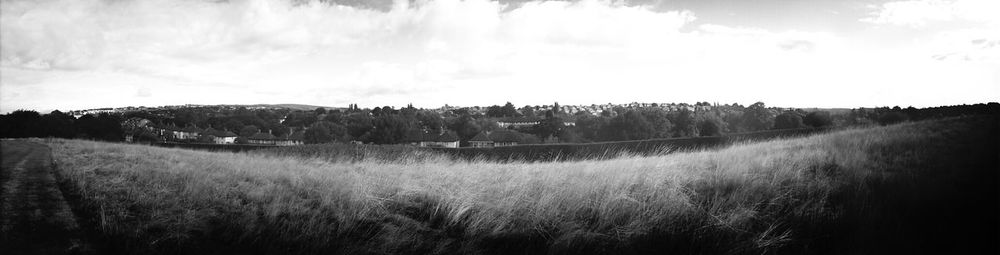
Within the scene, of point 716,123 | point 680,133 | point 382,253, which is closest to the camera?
point 382,253

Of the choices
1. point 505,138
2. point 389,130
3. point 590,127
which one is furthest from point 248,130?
point 590,127

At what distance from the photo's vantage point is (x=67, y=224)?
3.99 meters

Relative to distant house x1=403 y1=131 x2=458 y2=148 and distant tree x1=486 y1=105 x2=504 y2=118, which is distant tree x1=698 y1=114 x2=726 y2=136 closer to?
distant house x1=403 y1=131 x2=458 y2=148

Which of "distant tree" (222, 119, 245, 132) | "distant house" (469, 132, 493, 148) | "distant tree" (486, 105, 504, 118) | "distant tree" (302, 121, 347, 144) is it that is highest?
"distant tree" (486, 105, 504, 118)

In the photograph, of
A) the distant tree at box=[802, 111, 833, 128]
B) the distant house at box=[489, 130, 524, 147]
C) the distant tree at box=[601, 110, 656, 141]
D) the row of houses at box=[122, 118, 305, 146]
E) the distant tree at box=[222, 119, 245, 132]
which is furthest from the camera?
the distant tree at box=[222, 119, 245, 132]

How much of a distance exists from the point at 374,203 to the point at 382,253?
1129 mm

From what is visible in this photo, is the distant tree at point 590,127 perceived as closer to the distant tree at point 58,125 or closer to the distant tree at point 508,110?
the distant tree at point 58,125

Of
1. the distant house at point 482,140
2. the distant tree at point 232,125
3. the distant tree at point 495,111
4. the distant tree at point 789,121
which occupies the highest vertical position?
the distant tree at point 495,111

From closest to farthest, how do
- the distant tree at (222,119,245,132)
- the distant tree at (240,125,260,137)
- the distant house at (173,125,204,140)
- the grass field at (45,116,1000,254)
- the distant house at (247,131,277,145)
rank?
the grass field at (45,116,1000,254) < the distant house at (173,125,204,140) < the distant tree at (222,119,245,132) < the distant tree at (240,125,260,137) < the distant house at (247,131,277,145)

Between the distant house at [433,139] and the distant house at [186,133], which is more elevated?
the distant house at [186,133]

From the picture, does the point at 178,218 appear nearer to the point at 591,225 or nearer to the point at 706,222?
the point at 591,225

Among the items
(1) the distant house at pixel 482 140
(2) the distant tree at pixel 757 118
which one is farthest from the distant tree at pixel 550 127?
(2) the distant tree at pixel 757 118

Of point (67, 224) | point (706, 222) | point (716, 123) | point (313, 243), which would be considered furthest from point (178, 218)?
point (716, 123)

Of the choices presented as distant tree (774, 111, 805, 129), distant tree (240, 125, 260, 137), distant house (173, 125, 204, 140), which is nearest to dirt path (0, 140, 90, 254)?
distant tree (774, 111, 805, 129)
